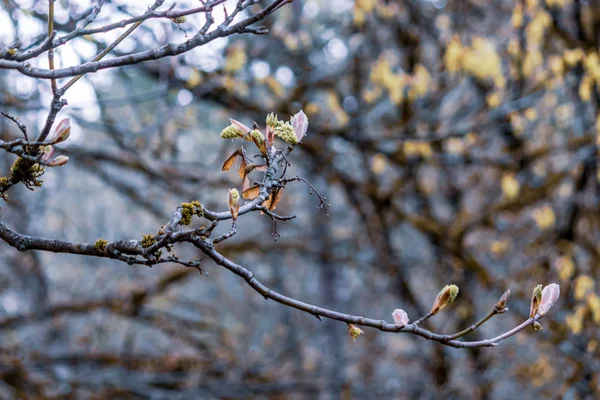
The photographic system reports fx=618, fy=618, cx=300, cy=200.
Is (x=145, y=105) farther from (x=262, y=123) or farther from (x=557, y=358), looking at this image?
(x=557, y=358)

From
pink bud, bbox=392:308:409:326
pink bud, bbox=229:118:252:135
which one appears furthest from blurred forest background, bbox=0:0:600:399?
pink bud, bbox=392:308:409:326

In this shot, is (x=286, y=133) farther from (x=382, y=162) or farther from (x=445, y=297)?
(x=382, y=162)

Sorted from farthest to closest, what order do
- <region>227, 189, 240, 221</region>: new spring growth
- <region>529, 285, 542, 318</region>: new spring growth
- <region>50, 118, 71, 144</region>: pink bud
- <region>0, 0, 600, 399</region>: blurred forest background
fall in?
<region>0, 0, 600, 399</region>: blurred forest background → <region>529, 285, 542, 318</region>: new spring growth → <region>227, 189, 240, 221</region>: new spring growth → <region>50, 118, 71, 144</region>: pink bud

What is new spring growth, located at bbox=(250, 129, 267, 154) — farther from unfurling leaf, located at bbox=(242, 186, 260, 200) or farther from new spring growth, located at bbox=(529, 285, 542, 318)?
new spring growth, located at bbox=(529, 285, 542, 318)

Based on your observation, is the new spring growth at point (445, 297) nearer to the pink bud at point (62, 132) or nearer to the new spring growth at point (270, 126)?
the new spring growth at point (270, 126)

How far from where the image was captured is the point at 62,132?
128 centimetres

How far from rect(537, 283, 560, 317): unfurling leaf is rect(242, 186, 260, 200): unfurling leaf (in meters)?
0.75

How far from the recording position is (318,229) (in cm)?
780

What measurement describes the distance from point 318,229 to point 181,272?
3.19m

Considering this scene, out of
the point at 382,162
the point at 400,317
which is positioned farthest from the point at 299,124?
the point at 382,162

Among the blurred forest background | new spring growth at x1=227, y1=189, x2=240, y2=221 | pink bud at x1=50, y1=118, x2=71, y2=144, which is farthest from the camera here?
the blurred forest background

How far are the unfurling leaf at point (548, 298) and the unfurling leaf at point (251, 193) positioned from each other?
75 cm

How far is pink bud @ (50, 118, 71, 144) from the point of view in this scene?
4.19ft

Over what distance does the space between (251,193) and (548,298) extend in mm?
775
